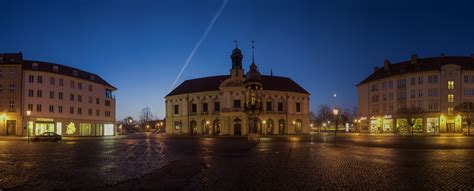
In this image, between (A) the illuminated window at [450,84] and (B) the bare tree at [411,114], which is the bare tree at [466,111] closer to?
(A) the illuminated window at [450,84]

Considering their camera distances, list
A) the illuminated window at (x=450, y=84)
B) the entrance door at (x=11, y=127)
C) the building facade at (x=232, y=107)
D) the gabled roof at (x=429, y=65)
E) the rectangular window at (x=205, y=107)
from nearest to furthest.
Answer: the entrance door at (x=11, y=127) → the illuminated window at (x=450, y=84) → the gabled roof at (x=429, y=65) → the building facade at (x=232, y=107) → the rectangular window at (x=205, y=107)

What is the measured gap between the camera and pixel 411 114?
234ft

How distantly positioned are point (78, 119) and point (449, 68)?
75.6 m

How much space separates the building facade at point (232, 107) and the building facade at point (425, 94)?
18195mm

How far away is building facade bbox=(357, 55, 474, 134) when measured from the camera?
7594 centimetres

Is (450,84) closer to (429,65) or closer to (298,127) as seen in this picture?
(429,65)

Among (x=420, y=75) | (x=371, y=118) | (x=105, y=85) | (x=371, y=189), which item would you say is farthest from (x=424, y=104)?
(x=371, y=189)

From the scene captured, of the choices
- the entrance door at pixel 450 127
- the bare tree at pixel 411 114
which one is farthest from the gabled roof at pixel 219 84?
the entrance door at pixel 450 127

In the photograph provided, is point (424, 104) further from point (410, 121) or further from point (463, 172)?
point (463, 172)

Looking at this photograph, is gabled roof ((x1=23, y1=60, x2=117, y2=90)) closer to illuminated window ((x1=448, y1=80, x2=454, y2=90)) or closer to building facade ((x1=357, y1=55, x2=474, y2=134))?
building facade ((x1=357, y1=55, x2=474, y2=134))

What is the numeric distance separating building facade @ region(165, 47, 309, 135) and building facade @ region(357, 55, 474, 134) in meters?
18.2

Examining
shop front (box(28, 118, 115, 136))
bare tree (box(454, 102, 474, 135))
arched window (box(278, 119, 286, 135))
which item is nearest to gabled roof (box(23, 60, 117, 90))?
shop front (box(28, 118, 115, 136))

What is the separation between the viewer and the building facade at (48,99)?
6253cm

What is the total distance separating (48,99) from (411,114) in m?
67.3
